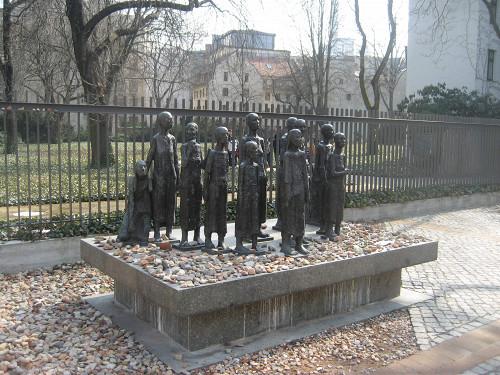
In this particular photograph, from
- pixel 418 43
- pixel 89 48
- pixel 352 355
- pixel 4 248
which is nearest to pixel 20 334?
pixel 4 248

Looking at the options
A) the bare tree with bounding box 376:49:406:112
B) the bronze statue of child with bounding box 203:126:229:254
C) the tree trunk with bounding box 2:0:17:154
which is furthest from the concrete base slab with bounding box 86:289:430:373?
the bare tree with bounding box 376:49:406:112

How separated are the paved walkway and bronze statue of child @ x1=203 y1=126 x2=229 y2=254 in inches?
96.2

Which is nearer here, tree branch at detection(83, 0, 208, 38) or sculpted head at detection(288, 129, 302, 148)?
sculpted head at detection(288, 129, 302, 148)

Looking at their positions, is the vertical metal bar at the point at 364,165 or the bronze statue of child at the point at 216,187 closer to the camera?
the bronze statue of child at the point at 216,187

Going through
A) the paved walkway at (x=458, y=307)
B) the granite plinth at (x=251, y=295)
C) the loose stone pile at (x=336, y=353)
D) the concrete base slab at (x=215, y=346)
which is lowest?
the paved walkway at (x=458, y=307)

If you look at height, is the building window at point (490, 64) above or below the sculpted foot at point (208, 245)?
above

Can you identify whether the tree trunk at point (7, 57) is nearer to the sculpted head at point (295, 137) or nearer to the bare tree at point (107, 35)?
the bare tree at point (107, 35)

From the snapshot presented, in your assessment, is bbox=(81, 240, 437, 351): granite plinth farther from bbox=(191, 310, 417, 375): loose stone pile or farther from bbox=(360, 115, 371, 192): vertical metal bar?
bbox=(360, 115, 371, 192): vertical metal bar

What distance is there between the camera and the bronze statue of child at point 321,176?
7109 mm

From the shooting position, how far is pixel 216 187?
5.93 m

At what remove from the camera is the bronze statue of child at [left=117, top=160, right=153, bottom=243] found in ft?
20.4

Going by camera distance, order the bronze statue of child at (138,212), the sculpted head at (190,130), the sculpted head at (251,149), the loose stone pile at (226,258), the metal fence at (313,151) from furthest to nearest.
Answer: the metal fence at (313,151) < the bronze statue of child at (138,212) < the sculpted head at (190,130) < the sculpted head at (251,149) < the loose stone pile at (226,258)

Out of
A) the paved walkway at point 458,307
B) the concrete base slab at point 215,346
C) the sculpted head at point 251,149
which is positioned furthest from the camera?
the sculpted head at point 251,149

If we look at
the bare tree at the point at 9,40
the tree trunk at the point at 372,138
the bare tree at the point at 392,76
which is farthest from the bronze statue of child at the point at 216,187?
the bare tree at the point at 392,76
